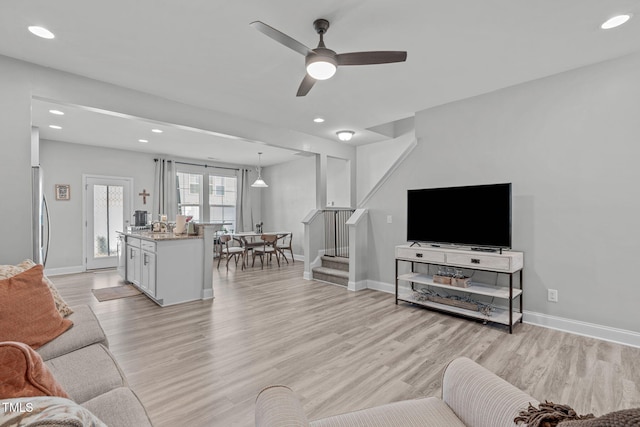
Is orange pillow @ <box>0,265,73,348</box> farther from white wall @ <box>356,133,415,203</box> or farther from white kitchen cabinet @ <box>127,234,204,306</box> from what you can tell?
white wall @ <box>356,133,415,203</box>

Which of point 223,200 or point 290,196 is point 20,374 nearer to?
point 290,196

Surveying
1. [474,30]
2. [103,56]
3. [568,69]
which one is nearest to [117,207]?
[103,56]

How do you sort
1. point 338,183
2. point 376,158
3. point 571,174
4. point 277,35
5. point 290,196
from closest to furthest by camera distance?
point 277,35 → point 571,174 → point 376,158 → point 338,183 → point 290,196

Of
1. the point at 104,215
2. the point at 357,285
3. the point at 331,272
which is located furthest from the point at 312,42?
the point at 104,215

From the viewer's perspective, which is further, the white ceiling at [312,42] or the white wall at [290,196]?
the white wall at [290,196]

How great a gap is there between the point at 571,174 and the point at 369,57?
8.30ft

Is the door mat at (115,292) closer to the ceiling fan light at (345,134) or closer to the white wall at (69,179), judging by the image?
the white wall at (69,179)

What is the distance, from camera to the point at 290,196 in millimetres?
8875

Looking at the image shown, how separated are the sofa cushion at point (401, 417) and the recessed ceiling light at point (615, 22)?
3.14 meters

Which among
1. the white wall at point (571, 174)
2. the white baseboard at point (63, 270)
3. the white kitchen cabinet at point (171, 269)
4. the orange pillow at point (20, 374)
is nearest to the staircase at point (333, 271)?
the white kitchen cabinet at point (171, 269)

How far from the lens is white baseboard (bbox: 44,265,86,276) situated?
6.18 meters

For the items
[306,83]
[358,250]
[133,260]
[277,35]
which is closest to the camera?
[277,35]

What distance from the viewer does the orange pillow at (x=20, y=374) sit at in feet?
2.46

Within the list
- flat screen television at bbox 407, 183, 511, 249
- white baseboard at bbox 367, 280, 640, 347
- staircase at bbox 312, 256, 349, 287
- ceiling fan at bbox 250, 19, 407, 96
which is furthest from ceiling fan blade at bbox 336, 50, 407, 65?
staircase at bbox 312, 256, 349, 287
